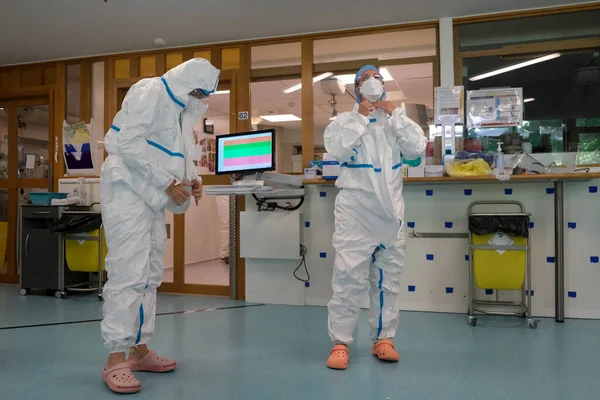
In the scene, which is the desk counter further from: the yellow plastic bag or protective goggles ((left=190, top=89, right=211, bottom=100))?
protective goggles ((left=190, top=89, right=211, bottom=100))

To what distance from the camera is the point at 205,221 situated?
20.9 ft

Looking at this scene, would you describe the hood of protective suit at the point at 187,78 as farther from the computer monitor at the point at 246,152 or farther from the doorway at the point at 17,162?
the doorway at the point at 17,162

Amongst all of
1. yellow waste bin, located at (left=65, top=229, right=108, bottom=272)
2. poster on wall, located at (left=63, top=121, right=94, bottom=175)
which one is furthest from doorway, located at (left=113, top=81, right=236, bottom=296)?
yellow waste bin, located at (left=65, top=229, right=108, bottom=272)

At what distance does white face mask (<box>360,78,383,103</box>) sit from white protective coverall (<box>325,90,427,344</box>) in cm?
8

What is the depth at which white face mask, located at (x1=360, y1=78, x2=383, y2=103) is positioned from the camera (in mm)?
2457

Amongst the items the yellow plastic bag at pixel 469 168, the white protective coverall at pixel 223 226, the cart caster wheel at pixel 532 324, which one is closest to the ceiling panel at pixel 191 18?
the yellow plastic bag at pixel 469 168

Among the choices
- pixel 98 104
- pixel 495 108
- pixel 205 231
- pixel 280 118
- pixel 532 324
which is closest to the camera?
pixel 532 324

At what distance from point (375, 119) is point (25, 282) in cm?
369

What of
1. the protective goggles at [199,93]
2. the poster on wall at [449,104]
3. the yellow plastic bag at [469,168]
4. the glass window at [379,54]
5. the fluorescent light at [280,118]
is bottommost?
the yellow plastic bag at [469,168]

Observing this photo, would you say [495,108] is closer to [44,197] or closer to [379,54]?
[379,54]

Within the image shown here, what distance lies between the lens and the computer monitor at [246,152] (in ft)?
11.8

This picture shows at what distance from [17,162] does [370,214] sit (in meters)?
4.38

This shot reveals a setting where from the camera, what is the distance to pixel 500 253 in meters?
3.21

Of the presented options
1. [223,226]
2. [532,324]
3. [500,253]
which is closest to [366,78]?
[500,253]
